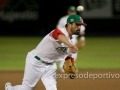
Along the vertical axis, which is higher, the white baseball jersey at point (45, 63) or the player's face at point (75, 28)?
the player's face at point (75, 28)

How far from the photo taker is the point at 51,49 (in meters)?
6.93

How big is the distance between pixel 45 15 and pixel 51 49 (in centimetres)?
1449

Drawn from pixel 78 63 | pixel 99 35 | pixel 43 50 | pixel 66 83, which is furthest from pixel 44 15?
pixel 43 50

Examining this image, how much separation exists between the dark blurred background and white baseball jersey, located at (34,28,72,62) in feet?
45.9

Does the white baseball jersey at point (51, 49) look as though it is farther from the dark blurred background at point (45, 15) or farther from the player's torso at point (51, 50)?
the dark blurred background at point (45, 15)

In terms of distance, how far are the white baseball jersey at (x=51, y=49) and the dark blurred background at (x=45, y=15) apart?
1398cm

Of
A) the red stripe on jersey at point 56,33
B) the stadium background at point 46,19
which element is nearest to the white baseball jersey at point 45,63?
the red stripe on jersey at point 56,33

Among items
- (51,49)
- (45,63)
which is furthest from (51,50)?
(45,63)

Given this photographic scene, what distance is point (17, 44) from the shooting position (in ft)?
59.5

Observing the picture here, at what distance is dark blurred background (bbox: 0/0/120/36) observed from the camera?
21.0 metres

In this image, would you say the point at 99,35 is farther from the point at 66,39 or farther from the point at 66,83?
the point at 66,39

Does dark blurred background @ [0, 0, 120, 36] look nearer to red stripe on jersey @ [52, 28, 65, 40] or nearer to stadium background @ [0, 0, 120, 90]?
stadium background @ [0, 0, 120, 90]

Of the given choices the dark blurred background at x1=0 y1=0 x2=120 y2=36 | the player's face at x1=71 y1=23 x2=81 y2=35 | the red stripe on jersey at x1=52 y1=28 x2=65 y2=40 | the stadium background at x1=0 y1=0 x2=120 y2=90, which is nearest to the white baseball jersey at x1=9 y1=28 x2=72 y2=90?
the red stripe on jersey at x1=52 y1=28 x2=65 y2=40

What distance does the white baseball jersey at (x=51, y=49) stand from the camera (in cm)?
683
